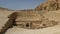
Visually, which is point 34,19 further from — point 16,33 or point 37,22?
point 16,33

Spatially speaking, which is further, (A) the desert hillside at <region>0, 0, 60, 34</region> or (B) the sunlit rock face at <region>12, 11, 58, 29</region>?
(B) the sunlit rock face at <region>12, 11, 58, 29</region>

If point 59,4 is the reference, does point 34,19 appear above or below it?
below

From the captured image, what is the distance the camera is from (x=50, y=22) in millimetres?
12242

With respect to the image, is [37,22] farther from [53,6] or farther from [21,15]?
[53,6]

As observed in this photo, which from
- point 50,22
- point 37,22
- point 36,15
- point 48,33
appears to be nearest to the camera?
point 48,33

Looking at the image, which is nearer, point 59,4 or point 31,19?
point 31,19

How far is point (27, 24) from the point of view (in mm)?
13320

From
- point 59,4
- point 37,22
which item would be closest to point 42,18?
point 37,22

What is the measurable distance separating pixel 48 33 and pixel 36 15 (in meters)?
6.17

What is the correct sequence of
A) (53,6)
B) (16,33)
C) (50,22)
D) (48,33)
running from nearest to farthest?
(48,33)
(16,33)
(50,22)
(53,6)

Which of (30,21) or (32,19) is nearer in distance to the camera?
(30,21)

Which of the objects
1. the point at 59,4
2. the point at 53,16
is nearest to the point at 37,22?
the point at 53,16

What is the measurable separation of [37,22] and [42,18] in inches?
20.1

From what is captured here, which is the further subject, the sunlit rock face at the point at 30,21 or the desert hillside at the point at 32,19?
the sunlit rock face at the point at 30,21
